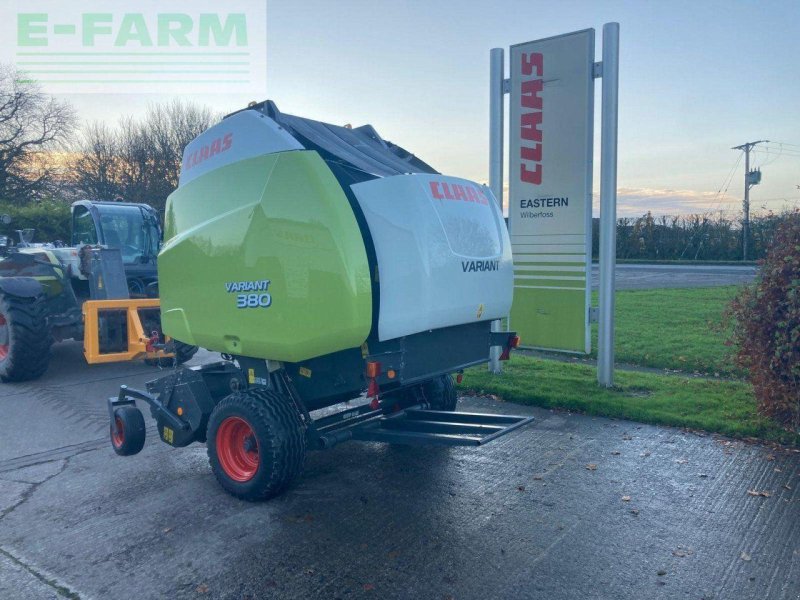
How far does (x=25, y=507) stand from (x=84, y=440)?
5.15ft

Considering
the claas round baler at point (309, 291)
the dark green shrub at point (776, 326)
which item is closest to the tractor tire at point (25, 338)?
the claas round baler at point (309, 291)

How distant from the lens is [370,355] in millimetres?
4215

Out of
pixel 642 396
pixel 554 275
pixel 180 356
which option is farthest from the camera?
pixel 180 356

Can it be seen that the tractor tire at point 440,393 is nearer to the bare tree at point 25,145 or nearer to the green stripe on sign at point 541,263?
the green stripe on sign at point 541,263

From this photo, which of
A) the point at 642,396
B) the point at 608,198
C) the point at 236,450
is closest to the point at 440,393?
the point at 236,450

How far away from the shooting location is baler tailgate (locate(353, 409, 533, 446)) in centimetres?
416

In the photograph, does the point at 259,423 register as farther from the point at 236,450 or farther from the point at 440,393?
the point at 440,393

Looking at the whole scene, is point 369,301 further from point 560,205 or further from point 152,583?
point 560,205

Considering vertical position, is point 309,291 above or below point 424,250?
below

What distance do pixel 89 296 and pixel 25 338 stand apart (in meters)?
1.31

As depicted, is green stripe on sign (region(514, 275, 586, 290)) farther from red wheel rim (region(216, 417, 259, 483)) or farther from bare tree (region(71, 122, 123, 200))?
bare tree (region(71, 122, 123, 200))

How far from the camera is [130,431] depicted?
5215 mm

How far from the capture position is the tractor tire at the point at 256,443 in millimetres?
4336

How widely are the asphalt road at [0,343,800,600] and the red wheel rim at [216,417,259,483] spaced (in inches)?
8.7
